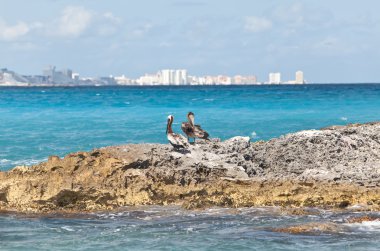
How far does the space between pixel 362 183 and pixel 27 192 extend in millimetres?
7153

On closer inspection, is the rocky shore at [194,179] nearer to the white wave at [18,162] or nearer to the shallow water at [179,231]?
the shallow water at [179,231]

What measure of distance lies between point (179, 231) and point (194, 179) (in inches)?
120

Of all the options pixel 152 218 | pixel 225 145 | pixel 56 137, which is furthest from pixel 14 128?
pixel 152 218

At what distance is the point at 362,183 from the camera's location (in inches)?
687

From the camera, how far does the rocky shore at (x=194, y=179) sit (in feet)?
55.2

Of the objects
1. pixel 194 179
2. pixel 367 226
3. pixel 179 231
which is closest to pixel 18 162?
pixel 194 179

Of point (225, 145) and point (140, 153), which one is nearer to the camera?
point (140, 153)

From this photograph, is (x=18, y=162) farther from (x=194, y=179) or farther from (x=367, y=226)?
(x=367, y=226)

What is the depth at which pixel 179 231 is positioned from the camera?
14.6 metres

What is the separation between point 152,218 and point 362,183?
479 cm

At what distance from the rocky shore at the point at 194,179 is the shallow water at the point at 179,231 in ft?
1.94

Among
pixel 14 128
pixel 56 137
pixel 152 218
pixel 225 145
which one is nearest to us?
pixel 152 218

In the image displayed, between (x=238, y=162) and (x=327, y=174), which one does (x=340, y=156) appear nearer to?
(x=327, y=174)

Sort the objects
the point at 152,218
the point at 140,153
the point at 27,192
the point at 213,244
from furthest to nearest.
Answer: the point at 140,153 < the point at 27,192 < the point at 152,218 < the point at 213,244
